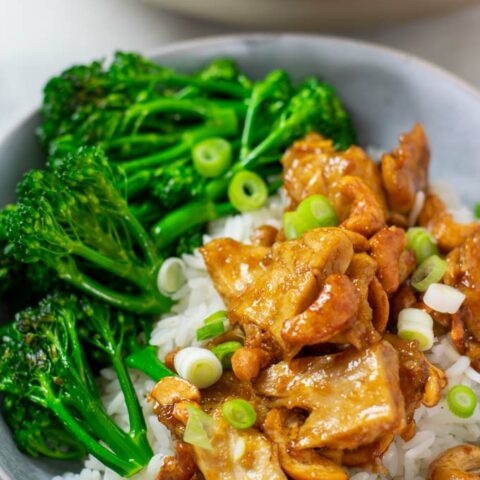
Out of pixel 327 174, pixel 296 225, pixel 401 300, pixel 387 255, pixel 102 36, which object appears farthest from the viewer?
pixel 102 36

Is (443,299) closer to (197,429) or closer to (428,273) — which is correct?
(428,273)

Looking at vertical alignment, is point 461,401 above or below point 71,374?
below

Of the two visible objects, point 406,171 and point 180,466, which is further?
point 406,171

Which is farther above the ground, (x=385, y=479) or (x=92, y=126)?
(x=92, y=126)

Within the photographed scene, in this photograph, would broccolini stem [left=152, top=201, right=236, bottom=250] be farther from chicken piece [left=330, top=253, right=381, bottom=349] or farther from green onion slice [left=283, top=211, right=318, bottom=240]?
chicken piece [left=330, top=253, right=381, bottom=349]

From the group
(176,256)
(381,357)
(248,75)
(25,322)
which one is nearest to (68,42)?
(248,75)

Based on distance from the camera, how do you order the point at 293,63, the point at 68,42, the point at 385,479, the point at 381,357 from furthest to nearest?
the point at 68,42
the point at 293,63
the point at 385,479
the point at 381,357

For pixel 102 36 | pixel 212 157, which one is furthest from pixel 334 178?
pixel 102 36

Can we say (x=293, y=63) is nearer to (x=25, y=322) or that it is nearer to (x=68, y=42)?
(x=68, y=42)
